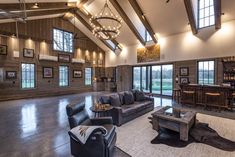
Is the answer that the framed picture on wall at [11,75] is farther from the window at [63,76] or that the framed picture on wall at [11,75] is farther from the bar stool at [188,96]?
the bar stool at [188,96]

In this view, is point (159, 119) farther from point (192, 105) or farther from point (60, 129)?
point (192, 105)

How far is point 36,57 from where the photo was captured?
10.2m

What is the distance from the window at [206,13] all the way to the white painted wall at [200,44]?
362mm

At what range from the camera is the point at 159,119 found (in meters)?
3.88

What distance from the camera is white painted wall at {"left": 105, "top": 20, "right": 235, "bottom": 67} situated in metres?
7.53

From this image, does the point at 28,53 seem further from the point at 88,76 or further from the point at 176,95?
the point at 176,95

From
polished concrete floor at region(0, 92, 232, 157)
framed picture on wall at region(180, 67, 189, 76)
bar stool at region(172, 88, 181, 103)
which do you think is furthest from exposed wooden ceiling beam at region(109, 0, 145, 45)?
polished concrete floor at region(0, 92, 232, 157)

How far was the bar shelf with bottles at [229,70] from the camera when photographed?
23.9ft

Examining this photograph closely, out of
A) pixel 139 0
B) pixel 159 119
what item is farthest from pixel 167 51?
pixel 159 119

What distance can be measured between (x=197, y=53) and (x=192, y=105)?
3.40 metres

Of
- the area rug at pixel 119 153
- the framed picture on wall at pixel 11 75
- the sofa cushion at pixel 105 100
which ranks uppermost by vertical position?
the framed picture on wall at pixel 11 75

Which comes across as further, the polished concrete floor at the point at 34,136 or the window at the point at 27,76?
the window at the point at 27,76

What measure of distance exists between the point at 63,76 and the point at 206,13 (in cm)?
1078

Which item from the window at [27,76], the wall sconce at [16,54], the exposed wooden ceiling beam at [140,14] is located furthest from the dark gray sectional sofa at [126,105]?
the wall sconce at [16,54]
